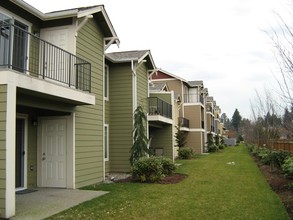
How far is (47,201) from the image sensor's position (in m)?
9.92

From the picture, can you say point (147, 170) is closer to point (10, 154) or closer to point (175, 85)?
point (10, 154)

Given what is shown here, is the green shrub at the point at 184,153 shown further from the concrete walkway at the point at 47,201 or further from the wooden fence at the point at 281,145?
the concrete walkway at the point at 47,201

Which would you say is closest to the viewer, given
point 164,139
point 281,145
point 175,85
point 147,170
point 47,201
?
point 47,201

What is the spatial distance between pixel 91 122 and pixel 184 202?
220 inches

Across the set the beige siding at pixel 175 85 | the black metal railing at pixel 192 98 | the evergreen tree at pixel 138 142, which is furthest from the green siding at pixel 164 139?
the black metal railing at pixel 192 98

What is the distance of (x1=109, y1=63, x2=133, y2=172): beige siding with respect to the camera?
18.2m

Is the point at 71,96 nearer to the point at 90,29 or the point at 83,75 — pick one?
the point at 83,75

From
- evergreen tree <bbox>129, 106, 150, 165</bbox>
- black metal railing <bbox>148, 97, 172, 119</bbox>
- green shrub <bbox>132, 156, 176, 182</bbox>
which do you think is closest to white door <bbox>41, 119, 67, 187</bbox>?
green shrub <bbox>132, 156, 176, 182</bbox>

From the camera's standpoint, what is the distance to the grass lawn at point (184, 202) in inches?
331

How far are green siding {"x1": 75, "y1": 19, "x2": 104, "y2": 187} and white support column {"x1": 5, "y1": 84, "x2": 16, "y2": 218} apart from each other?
4.36 meters

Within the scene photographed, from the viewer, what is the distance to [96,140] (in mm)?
14227

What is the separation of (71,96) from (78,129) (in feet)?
6.85

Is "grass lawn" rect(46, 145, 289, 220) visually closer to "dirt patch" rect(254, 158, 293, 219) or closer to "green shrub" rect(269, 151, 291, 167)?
"dirt patch" rect(254, 158, 293, 219)

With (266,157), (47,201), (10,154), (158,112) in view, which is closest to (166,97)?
(158,112)
